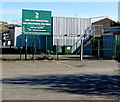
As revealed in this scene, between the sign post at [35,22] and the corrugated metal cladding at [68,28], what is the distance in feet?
49.5

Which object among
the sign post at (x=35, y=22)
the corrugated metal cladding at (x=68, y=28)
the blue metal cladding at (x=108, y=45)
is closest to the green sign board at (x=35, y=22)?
the sign post at (x=35, y=22)

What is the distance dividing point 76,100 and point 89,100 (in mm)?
423

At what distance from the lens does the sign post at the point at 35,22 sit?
24.1m

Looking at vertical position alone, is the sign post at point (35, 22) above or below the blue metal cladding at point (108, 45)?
above

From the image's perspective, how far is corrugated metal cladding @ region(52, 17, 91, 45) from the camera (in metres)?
40.6

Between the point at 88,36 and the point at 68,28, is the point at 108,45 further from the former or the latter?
the point at 68,28

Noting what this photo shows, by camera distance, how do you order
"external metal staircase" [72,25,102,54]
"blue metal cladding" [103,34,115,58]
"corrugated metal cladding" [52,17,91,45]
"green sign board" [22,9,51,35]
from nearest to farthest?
"green sign board" [22,9,51,35] < "blue metal cladding" [103,34,115,58] < "external metal staircase" [72,25,102,54] < "corrugated metal cladding" [52,17,91,45]

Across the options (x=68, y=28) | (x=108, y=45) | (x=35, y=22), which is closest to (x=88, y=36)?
(x=68, y=28)

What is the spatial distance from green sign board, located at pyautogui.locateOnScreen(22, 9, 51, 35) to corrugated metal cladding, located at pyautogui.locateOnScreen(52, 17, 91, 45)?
15.1 metres

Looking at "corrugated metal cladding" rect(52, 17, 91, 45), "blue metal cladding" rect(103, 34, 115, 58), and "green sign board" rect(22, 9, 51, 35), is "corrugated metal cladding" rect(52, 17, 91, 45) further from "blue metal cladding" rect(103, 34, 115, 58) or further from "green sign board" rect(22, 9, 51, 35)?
"green sign board" rect(22, 9, 51, 35)

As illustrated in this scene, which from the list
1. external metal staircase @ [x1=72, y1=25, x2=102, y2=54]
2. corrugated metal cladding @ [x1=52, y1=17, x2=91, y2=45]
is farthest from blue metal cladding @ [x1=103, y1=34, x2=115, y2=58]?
corrugated metal cladding @ [x1=52, y1=17, x2=91, y2=45]

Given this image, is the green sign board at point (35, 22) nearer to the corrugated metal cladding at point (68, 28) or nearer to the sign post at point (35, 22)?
the sign post at point (35, 22)

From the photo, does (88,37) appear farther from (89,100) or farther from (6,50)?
(89,100)

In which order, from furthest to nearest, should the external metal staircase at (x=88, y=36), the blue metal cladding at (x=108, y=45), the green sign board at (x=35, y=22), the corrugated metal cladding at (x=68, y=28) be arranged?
1. the corrugated metal cladding at (x=68, y=28)
2. the external metal staircase at (x=88, y=36)
3. the blue metal cladding at (x=108, y=45)
4. the green sign board at (x=35, y=22)
